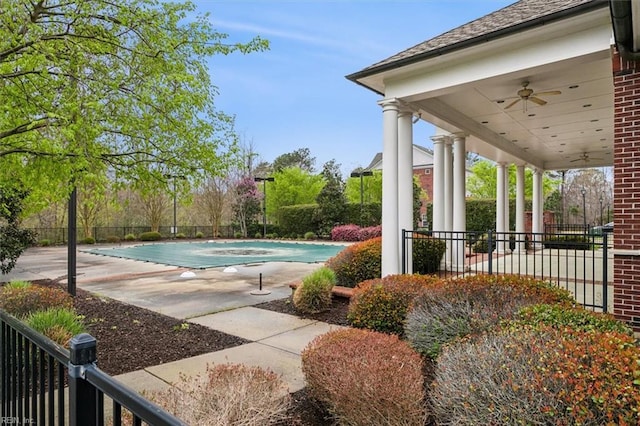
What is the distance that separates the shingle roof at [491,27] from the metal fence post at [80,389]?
247 inches

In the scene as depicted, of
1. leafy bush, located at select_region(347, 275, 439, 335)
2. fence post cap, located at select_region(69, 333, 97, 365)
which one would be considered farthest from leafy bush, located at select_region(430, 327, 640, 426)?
A: leafy bush, located at select_region(347, 275, 439, 335)

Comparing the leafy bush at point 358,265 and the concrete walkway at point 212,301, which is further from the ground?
the leafy bush at point 358,265

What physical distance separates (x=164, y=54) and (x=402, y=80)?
13.4ft

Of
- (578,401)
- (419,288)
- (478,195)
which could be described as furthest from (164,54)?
(478,195)

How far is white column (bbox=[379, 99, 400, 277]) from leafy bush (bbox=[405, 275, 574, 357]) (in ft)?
8.05

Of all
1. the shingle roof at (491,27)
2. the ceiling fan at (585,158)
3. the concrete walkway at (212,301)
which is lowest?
the concrete walkway at (212,301)

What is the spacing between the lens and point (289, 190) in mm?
33062

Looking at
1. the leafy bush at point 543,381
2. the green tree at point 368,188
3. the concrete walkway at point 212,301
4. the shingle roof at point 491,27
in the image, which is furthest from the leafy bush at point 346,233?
the leafy bush at point 543,381

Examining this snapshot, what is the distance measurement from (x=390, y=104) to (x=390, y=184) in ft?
4.91

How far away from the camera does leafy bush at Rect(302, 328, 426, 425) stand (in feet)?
8.87

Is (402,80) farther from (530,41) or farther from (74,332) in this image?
(74,332)

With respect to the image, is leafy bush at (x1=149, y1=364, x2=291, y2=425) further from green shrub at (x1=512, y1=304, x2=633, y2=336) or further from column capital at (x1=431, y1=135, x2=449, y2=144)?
column capital at (x1=431, y1=135, x2=449, y2=144)

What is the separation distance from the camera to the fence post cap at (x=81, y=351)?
1.48 m

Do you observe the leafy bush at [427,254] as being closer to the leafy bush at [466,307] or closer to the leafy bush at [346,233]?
the leafy bush at [466,307]
